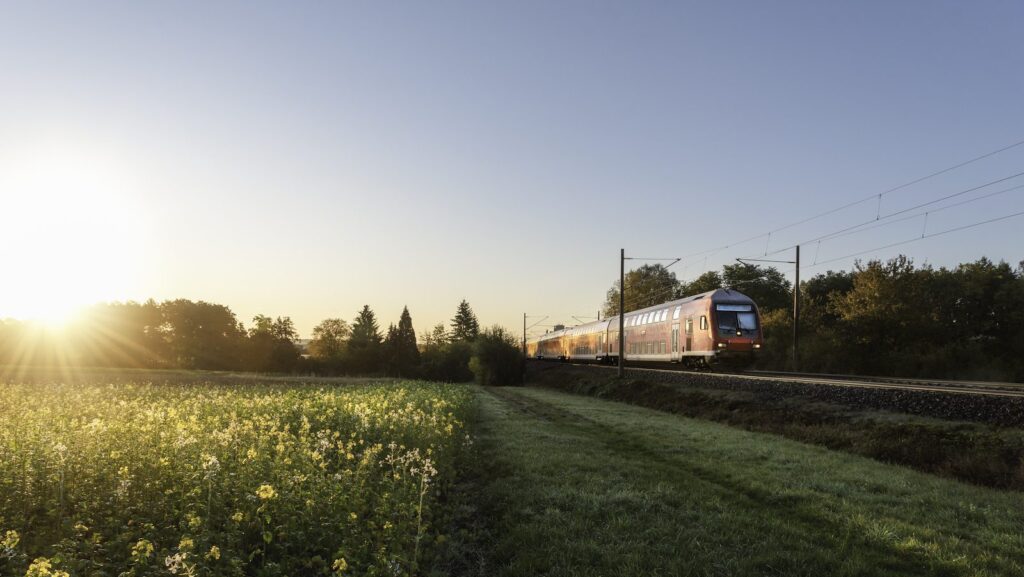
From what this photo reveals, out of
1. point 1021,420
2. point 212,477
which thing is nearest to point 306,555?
point 212,477

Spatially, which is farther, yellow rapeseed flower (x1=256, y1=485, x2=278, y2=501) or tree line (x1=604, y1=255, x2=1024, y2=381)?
tree line (x1=604, y1=255, x2=1024, y2=381)

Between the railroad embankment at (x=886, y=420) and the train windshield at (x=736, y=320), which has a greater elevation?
the train windshield at (x=736, y=320)

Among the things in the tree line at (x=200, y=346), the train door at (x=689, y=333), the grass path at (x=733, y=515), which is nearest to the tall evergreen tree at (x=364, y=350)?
the tree line at (x=200, y=346)

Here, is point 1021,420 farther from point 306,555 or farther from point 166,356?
point 166,356

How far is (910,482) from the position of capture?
419 inches

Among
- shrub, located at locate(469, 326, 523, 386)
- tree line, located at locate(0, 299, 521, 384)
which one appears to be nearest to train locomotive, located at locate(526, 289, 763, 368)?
shrub, located at locate(469, 326, 523, 386)

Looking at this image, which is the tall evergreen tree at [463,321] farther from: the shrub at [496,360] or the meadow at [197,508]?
the meadow at [197,508]

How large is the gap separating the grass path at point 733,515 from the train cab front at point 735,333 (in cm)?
1693

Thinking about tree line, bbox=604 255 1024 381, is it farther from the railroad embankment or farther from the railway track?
the railroad embankment

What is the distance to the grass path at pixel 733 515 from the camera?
22.0 ft

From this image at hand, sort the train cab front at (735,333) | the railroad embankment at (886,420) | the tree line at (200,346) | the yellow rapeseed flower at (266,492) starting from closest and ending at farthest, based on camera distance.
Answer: the yellow rapeseed flower at (266,492)
the railroad embankment at (886,420)
the train cab front at (735,333)
the tree line at (200,346)

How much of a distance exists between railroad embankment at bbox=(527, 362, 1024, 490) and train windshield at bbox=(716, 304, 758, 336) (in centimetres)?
554

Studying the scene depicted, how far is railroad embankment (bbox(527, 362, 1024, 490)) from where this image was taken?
1187 cm

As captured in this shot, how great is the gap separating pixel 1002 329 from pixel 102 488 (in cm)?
5749
